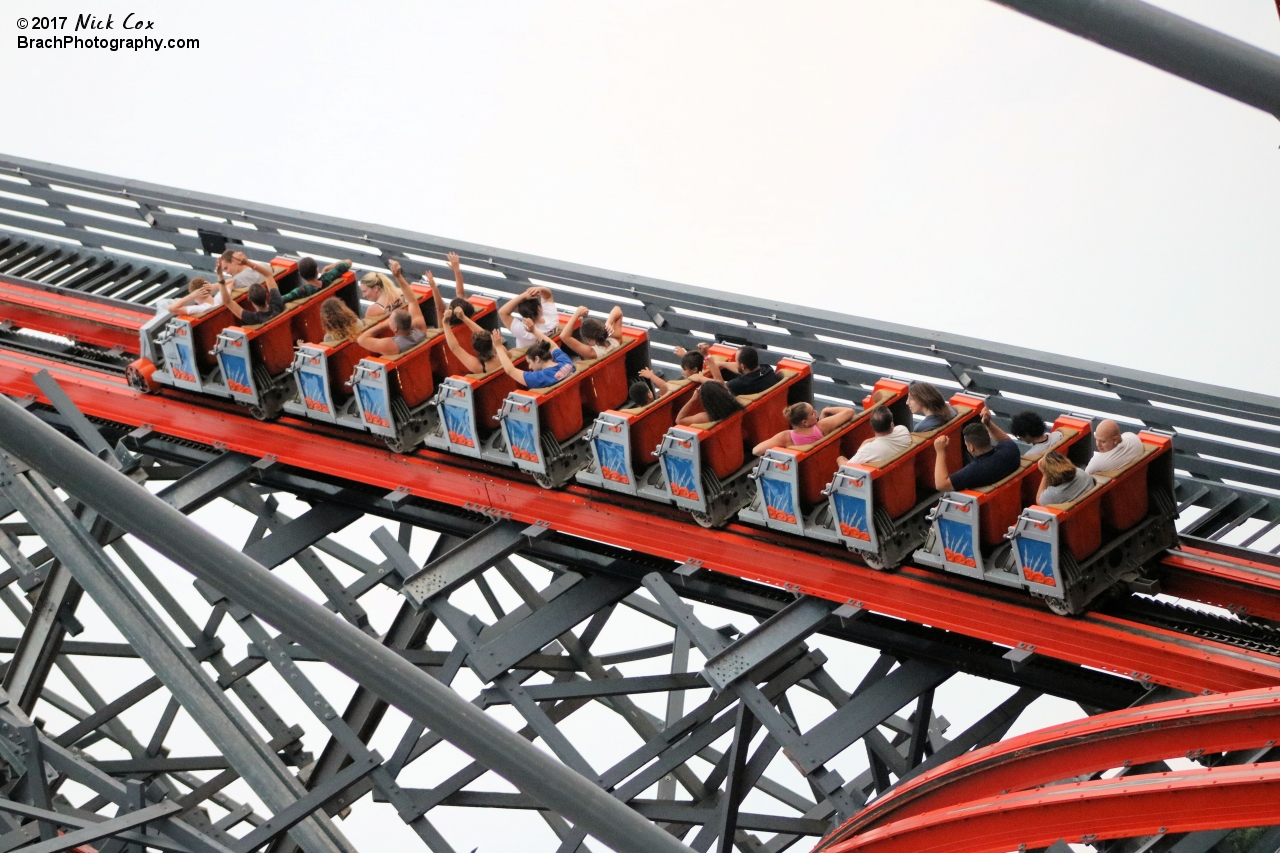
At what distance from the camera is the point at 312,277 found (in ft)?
42.4

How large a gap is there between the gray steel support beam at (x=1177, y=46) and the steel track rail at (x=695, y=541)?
5.93 metres

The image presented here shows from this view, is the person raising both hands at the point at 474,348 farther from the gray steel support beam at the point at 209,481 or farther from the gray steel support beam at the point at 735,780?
the gray steel support beam at the point at 735,780

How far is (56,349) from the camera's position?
1485 cm

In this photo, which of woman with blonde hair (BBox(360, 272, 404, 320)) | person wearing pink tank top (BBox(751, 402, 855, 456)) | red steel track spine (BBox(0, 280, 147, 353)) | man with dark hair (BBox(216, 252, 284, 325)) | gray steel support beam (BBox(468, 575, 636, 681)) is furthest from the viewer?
red steel track spine (BBox(0, 280, 147, 353))

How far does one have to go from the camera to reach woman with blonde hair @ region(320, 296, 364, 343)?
1191 centimetres

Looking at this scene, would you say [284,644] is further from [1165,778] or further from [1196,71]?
[1196,71]

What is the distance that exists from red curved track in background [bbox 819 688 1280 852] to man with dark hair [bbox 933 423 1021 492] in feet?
4.97

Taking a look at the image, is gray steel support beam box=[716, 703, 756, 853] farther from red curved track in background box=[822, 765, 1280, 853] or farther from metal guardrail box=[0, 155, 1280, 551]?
metal guardrail box=[0, 155, 1280, 551]

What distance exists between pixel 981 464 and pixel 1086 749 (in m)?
1.87

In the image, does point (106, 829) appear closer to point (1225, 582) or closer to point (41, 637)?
point (41, 637)

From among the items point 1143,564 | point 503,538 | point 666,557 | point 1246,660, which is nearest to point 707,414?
point 666,557

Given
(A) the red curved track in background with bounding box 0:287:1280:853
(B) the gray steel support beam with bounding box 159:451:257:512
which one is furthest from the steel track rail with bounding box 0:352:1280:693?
(B) the gray steel support beam with bounding box 159:451:257:512

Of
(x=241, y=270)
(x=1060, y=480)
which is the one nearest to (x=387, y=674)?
(x=1060, y=480)

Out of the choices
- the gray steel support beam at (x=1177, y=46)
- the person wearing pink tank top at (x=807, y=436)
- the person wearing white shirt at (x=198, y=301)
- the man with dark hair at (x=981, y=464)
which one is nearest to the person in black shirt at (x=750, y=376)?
the person wearing pink tank top at (x=807, y=436)
